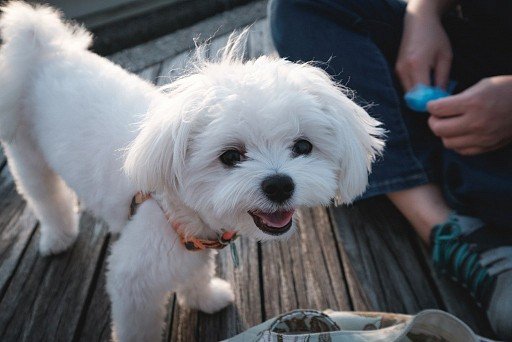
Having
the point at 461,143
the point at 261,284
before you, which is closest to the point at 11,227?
the point at 261,284

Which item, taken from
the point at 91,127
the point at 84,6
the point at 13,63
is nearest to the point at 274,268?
the point at 91,127

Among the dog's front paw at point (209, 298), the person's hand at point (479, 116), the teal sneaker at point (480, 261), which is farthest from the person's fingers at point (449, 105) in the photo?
the dog's front paw at point (209, 298)

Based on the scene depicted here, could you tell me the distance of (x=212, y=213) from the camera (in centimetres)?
114

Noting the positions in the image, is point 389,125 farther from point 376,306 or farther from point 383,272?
point 376,306

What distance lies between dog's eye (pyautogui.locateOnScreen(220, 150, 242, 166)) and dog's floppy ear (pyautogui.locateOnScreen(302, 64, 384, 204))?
0.26 meters

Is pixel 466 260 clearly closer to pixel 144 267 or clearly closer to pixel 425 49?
pixel 425 49

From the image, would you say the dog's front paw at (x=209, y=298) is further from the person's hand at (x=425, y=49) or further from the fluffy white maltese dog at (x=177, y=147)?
the person's hand at (x=425, y=49)

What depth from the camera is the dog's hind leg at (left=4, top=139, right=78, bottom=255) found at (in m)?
1.76

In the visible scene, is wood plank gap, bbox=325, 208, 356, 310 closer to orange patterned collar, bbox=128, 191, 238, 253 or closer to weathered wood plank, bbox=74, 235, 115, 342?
orange patterned collar, bbox=128, 191, 238, 253

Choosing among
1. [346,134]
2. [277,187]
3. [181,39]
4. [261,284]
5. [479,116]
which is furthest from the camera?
[181,39]

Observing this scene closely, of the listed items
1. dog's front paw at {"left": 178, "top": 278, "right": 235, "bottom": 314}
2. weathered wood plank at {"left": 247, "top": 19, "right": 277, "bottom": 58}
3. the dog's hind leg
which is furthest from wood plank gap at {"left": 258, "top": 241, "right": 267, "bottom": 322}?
weathered wood plank at {"left": 247, "top": 19, "right": 277, "bottom": 58}

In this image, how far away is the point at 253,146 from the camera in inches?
44.3

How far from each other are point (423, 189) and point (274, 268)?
2.26 ft

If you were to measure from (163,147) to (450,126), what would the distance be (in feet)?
3.45
